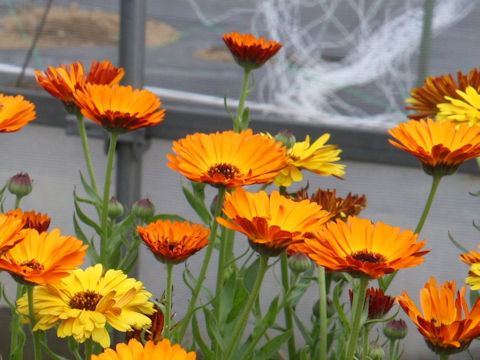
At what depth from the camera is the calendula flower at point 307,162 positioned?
0.83m

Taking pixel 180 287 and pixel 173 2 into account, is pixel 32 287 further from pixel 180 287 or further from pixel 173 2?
pixel 173 2

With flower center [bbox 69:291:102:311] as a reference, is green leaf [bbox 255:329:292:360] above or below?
below

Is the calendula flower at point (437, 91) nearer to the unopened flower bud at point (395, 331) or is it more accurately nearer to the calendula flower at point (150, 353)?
the unopened flower bud at point (395, 331)

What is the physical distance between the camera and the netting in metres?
1.75

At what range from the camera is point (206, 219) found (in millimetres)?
834

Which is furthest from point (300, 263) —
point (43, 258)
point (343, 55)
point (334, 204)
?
point (343, 55)

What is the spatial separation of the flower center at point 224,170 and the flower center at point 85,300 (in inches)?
5.1

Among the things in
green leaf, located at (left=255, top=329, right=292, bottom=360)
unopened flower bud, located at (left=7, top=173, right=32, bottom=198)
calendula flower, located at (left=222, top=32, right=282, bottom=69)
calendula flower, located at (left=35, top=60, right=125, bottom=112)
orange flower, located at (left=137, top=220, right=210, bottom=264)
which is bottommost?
green leaf, located at (left=255, top=329, right=292, bottom=360)

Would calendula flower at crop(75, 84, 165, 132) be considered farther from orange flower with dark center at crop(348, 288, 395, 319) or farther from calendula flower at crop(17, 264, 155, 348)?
orange flower with dark center at crop(348, 288, 395, 319)

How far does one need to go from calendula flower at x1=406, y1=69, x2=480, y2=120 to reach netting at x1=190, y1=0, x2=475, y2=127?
793 mm

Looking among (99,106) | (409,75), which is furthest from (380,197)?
(99,106)

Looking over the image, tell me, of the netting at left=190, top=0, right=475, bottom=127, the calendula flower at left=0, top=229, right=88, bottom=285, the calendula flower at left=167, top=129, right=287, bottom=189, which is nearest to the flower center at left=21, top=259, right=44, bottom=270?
the calendula flower at left=0, top=229, right=88, bottom=285

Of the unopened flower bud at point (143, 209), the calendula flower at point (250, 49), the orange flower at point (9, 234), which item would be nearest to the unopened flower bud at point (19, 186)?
the unopened flower bud at point (143, 209)

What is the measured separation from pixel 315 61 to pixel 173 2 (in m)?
0.34
